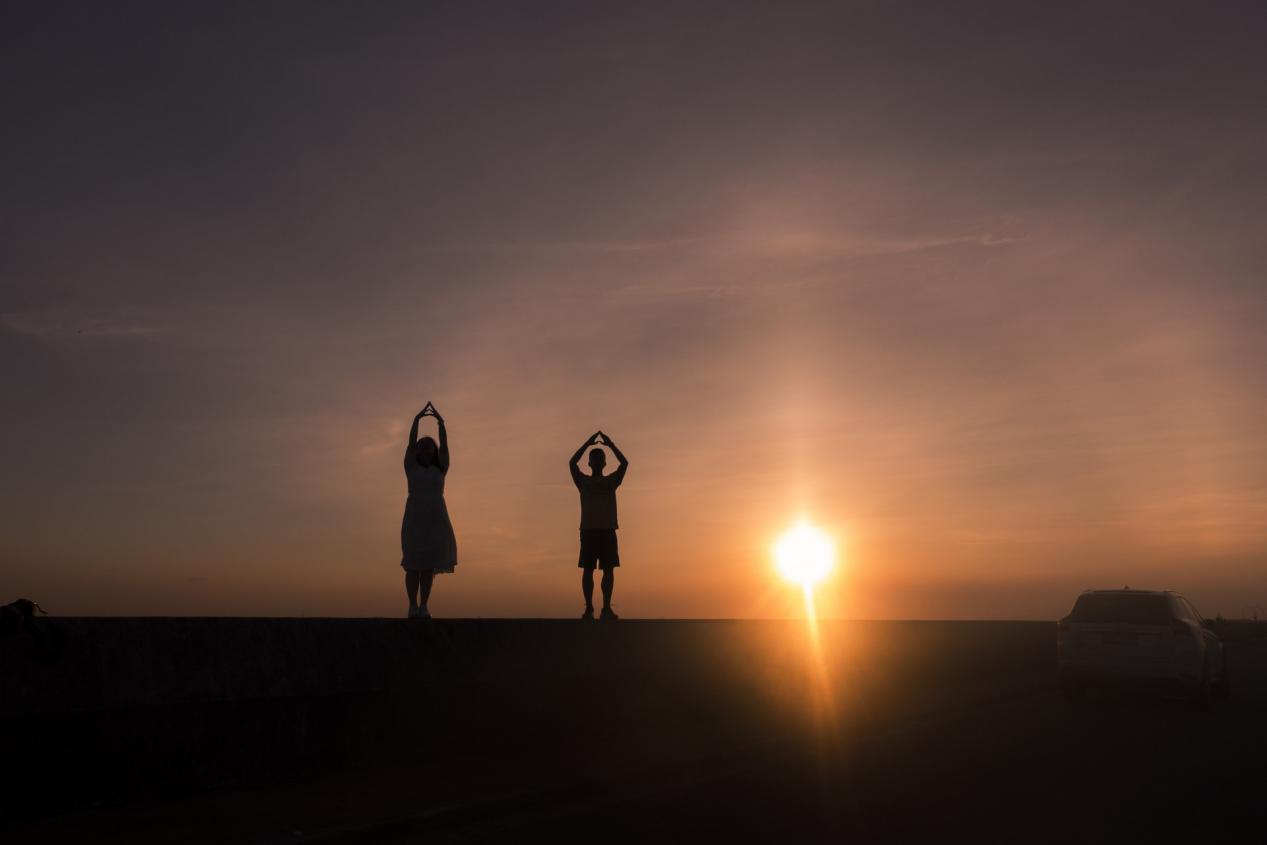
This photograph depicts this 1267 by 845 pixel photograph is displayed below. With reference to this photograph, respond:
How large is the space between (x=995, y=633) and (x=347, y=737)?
1812 centimetres

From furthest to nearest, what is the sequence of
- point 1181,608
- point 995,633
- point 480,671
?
point 995,633 < point 1181,608 < point 480,671

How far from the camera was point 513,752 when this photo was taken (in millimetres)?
10797

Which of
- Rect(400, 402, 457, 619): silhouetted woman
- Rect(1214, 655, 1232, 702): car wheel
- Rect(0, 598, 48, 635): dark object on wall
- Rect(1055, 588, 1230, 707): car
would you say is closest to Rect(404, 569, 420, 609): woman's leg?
Rect(400, 402, 457, 619): silhouetted woman

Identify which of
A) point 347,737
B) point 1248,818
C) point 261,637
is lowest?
point 1248,818

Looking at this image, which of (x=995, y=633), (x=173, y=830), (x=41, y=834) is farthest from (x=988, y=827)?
(x=995, y=633)

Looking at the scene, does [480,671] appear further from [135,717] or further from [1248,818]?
[1248,818]

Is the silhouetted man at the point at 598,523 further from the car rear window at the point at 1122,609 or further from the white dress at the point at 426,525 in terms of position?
the car rear window at the point at 1122,609

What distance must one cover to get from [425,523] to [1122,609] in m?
12.0

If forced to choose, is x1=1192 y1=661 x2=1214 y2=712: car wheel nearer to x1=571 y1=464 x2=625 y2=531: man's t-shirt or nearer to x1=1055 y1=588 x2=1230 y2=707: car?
x1=1055 y1=588 x2=1230 y2=707: car

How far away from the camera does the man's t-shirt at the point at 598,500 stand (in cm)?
1408

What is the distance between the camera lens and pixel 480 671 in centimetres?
1056

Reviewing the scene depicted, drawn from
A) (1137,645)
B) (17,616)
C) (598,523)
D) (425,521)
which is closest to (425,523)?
(425,521)

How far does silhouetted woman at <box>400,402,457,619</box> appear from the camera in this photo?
12.1 metres

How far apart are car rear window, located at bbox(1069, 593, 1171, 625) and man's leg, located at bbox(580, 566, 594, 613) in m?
9.00
